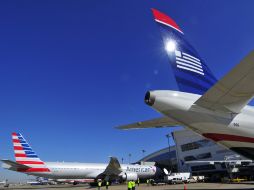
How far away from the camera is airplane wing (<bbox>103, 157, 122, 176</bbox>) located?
39094 mm

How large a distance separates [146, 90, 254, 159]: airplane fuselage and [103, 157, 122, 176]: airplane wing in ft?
102

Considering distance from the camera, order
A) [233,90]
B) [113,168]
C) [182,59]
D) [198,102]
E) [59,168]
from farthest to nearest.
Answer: [113,168] < [59,168] < [182,59] < [198,102] < [233,90]

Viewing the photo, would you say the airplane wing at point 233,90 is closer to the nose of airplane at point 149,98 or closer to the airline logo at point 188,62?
the nose of airplane at point 149,98

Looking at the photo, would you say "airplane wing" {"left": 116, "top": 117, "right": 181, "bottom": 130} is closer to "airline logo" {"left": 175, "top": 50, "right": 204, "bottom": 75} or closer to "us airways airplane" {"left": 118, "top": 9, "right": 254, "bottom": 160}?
"us airways airplane" {"left": 118, "top": 9, "right": 254, "bottom": 160}

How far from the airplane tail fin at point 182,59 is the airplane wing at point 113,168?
102 feet

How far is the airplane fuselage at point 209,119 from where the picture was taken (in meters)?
7.95

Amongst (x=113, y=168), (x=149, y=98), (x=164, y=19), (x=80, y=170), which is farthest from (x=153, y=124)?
(x=80, y=170)

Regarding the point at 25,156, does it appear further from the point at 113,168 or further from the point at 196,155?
the point at 196,155

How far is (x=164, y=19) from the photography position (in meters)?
8.91

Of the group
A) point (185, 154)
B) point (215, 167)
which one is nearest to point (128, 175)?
point (215, 167)

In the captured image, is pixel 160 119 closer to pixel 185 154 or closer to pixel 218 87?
pixel 218 87

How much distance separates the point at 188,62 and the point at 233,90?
2286 mm

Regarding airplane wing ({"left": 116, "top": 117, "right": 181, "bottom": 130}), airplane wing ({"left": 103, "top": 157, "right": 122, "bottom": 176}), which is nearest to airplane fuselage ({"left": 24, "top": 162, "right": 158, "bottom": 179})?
airplane wing ({"left": 103, "top": 157, "right": 122, "bottom": 176})

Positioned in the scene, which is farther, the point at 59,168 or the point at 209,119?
the point at 59,168
